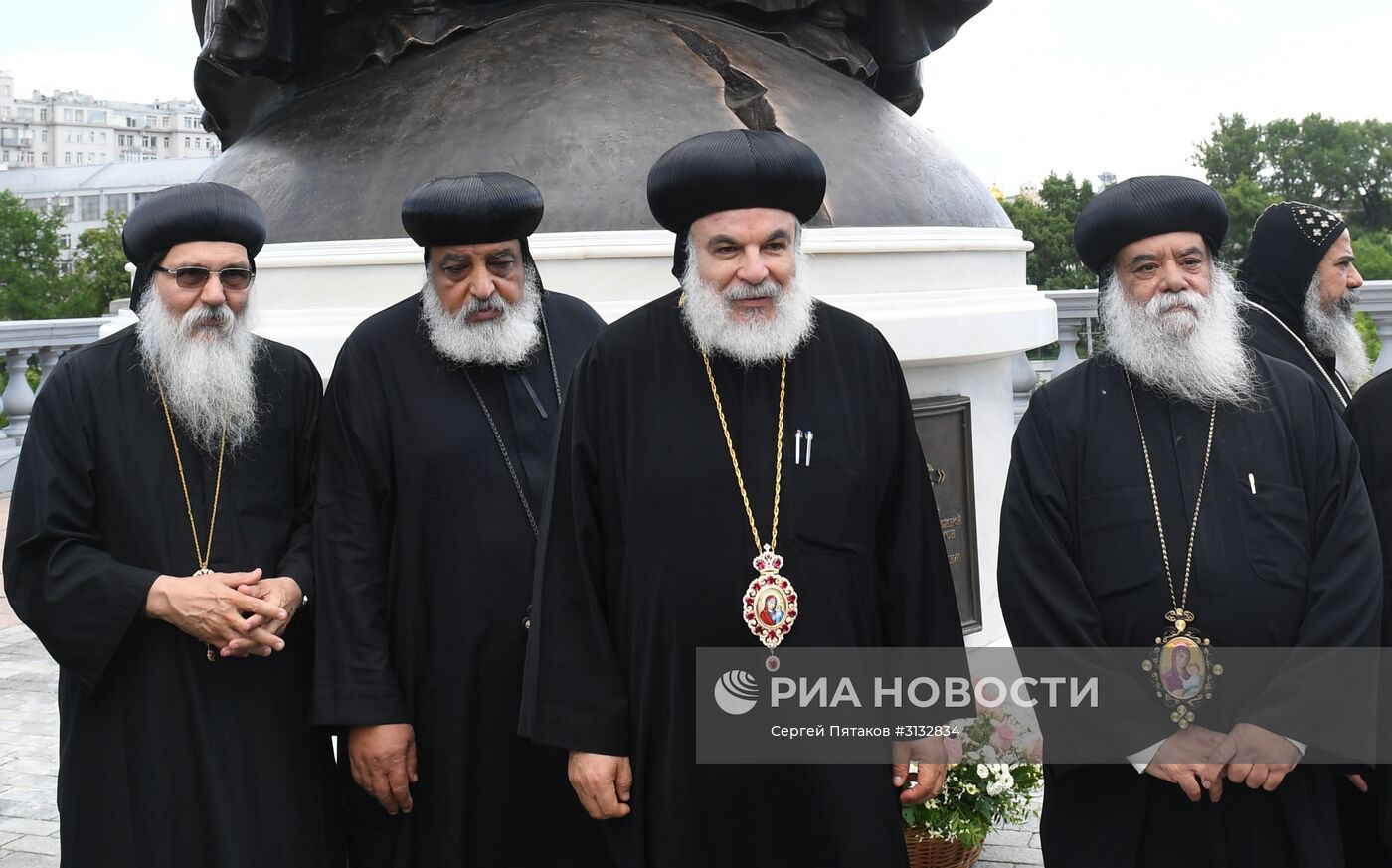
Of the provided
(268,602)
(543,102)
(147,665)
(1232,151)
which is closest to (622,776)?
(268,602)

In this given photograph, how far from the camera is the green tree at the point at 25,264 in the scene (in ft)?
163

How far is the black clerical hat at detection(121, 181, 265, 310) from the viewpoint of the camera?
10.5 feet

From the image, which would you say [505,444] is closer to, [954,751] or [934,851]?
[954,751]

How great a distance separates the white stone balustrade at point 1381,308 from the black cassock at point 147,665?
7.14 meters

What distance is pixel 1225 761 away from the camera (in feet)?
9.17

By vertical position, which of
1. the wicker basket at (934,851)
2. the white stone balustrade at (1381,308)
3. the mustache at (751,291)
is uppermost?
the white stone balustrade at (1381,308)

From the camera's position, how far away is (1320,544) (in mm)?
2918

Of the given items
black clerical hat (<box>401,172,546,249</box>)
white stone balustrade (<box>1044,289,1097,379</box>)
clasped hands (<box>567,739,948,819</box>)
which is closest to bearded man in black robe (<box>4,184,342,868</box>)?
black clerical hat (<box>401,172,546,249</box>)

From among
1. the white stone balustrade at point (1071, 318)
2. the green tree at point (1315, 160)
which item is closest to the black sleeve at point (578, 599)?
the white stone balustrade at point (1071, 318)

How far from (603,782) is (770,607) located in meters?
0.48

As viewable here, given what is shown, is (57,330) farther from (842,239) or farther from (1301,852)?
(1301,852)

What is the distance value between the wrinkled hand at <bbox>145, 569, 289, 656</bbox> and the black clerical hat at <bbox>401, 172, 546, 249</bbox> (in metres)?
0.91

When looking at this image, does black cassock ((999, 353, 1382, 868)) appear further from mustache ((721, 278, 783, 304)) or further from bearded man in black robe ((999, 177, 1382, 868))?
mustache ((721, 278, 783, 304))

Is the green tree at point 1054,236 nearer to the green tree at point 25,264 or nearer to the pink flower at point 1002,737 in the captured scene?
the pink flower at point 1002,737
